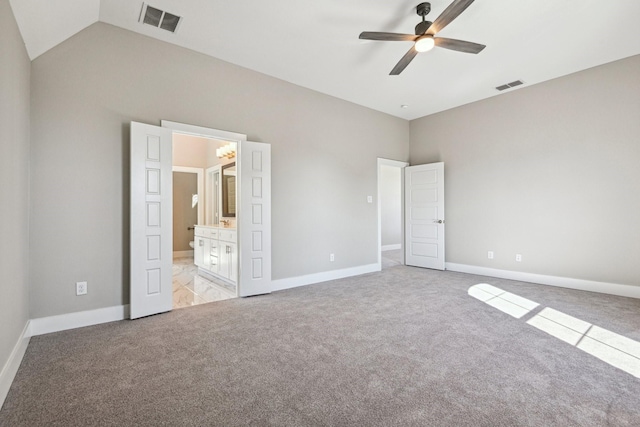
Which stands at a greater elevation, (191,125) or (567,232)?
(191,125)

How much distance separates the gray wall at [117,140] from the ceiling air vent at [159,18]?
29 cm

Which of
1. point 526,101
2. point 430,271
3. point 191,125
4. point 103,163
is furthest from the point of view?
point 430,271

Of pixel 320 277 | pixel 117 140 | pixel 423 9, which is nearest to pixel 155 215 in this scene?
pixel 117 140

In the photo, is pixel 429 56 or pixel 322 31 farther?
pixel 429 56

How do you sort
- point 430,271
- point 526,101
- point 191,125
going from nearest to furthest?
point 191,125, point 526,101, point 430,271

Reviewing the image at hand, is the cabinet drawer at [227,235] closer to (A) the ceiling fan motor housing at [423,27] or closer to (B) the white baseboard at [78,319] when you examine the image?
(B) the white baseboard at [78,319]

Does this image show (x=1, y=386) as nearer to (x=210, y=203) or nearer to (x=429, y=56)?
(x=429, y=56)

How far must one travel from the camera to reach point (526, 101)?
471 cm

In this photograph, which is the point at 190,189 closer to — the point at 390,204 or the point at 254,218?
the point at 254,218

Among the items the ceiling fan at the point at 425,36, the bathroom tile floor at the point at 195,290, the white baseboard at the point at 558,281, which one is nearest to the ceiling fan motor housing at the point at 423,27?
the ceiling fan at the point at 425,36

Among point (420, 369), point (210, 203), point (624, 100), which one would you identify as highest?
point (624, 100)

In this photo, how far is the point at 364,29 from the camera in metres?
3.24

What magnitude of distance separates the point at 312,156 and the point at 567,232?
3.95 m

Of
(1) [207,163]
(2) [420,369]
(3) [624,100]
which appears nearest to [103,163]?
(2) [420,369]
